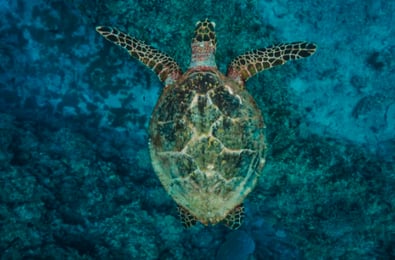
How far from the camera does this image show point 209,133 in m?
3.28

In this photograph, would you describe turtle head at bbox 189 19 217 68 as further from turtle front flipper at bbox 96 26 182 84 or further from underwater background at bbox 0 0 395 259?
underwater background at bbox 0 0 395 259

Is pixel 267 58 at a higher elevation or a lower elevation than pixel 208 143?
higher

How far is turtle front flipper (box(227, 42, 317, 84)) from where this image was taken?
3850 mm

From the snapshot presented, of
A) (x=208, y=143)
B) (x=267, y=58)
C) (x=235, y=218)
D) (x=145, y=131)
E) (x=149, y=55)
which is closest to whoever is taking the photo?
(x=208, y=143)

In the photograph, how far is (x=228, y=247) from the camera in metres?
5.47

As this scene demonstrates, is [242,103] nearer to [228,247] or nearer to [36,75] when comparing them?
[228,247]

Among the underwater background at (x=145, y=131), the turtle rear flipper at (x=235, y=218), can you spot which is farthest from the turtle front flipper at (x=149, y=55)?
the turtle rear flipper at (x=235, y=218)

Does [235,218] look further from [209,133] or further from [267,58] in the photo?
[267,58]

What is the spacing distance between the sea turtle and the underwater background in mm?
608

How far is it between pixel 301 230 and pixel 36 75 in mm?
4905

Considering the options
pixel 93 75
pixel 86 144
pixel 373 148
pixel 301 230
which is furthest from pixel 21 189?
pixel 373 148

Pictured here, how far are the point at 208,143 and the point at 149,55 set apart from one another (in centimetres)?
152

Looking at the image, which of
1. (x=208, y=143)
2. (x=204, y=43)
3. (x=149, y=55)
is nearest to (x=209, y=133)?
(x=208, y=143)

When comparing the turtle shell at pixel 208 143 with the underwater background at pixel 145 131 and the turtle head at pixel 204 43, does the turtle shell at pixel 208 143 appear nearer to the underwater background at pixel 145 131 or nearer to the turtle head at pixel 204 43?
the turtle head at pixel 204 43
